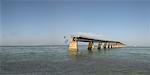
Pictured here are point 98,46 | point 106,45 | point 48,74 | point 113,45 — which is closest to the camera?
point 48,74

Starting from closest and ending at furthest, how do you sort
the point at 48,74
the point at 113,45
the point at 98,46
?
the point at 48,74 → the point at 98,46 → the point at 113,45

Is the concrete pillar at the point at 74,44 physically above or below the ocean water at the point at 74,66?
above

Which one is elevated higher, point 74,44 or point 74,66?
point 74,44

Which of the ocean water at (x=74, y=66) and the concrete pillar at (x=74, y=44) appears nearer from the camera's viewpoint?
the ocean water at (x=74, y=66)

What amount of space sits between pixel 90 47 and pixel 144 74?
90442mm

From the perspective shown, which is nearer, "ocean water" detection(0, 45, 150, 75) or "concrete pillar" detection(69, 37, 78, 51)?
"ocean water" detection(0, 45, 150, 75)

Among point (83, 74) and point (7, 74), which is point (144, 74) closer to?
point (83, 74)

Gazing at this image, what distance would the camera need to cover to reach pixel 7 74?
25.0m

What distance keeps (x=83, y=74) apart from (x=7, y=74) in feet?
26.3

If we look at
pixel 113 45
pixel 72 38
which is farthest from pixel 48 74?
pixel 113 45

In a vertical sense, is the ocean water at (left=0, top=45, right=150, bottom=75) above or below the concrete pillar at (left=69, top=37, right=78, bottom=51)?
below

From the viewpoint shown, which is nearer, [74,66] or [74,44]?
[74,66]

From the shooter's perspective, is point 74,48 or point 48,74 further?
point 74,48

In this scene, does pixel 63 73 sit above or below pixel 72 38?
below
